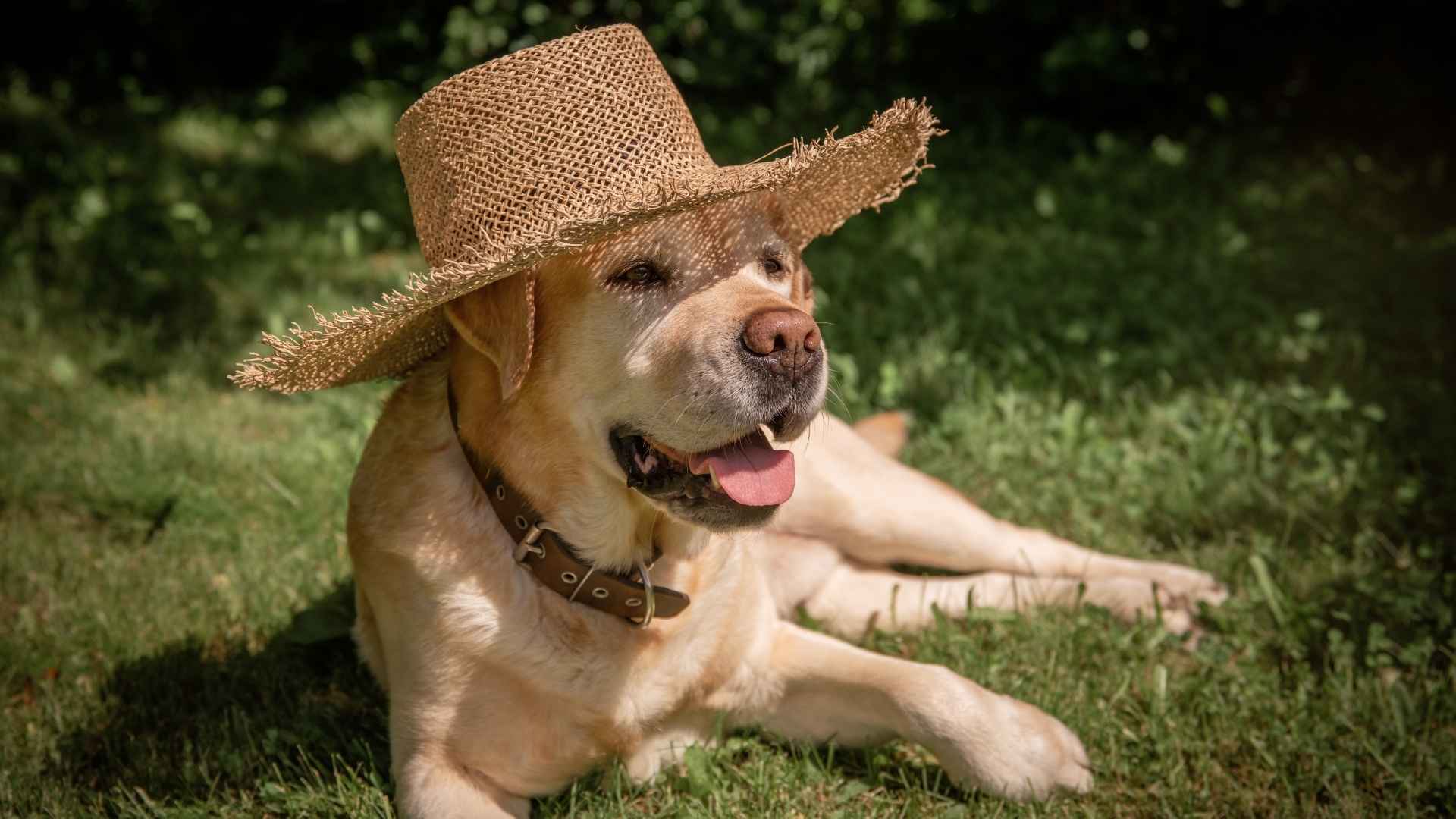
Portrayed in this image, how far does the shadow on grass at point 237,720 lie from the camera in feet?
9.45

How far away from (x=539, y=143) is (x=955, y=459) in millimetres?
2499

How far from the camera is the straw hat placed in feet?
7.33

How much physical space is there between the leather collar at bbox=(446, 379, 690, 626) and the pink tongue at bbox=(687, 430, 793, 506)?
37cm

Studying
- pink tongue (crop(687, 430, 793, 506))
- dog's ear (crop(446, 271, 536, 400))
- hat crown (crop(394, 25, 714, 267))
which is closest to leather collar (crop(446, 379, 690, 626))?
dog's ear (crop(446, 271, 536, 400))

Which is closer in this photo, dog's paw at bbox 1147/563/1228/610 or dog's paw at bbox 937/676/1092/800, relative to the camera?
dog's paw at bbox 937/676/1092/800

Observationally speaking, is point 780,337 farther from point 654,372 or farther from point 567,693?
point 567,693

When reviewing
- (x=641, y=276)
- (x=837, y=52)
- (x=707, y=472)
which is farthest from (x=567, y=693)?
(x=837, y=52)

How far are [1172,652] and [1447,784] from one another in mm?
766

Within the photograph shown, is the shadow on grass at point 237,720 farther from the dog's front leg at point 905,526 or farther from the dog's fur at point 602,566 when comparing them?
the dog's front leg at point 905,526

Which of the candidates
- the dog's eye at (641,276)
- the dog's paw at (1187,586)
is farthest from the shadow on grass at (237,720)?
the dog's paw at (1187,586)

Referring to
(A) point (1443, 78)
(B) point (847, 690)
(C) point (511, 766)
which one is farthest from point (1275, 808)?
(A) point (1443, 78)

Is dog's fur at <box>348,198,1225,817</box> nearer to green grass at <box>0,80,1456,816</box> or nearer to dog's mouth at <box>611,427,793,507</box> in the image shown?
dog's mouth at <box>611,427,793,507</box>

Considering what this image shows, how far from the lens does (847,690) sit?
9.63ft

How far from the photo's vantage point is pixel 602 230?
2.20 meters
